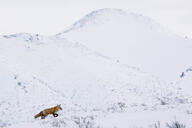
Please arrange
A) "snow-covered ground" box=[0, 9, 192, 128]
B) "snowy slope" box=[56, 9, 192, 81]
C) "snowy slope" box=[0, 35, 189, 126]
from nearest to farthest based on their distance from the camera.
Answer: "snow-covered ground" box=[0, 9, 192, 128], "snowy slope" box=[0, 35, 189, 126], "snowy slope" box=[56, 9, 192, 81]

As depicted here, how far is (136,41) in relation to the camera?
3489 inches

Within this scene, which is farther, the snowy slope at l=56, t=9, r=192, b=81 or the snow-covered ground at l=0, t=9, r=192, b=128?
the snowy slope at l=56, t=9, r=192, b=81

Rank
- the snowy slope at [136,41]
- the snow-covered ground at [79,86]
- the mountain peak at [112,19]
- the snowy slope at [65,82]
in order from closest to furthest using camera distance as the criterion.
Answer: the snow-covered ground at [79,86] → the snowy slope at [65,82] → the snowy slope at [136,41] → the mountain peak at [112,19]

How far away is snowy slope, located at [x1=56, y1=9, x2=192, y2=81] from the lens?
2916 inches

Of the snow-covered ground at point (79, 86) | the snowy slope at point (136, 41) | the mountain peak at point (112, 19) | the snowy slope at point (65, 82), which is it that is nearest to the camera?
the snow-covered ground at point (79, 86)

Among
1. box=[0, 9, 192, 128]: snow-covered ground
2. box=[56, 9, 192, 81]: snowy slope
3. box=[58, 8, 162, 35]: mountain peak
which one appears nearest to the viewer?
box=[0, 9, 192, 128]: snow-covered ground

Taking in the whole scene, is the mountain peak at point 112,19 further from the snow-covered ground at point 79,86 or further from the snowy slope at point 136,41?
the snow-covered ground at point 79,86

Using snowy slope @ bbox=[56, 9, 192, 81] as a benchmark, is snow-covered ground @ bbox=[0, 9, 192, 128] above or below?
below

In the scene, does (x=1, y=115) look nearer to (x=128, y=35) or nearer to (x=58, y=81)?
(x=58, y=81)

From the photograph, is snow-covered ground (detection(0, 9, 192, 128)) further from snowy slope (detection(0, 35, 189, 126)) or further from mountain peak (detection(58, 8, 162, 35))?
mountain peak (detection(58, 8, 162, 35))

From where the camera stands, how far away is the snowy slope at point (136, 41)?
7406 centimetres

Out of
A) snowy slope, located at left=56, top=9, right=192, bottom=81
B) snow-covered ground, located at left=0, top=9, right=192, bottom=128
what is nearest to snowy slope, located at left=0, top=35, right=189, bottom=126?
snow-covered ground, located at left=0, top=9, right=192, bottom=128

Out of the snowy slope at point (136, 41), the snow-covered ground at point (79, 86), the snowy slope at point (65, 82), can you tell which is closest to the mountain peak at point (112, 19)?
the snowy slope at point (136, 41)

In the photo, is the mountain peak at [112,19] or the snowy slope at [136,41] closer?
the snowy slope at [136,41]
